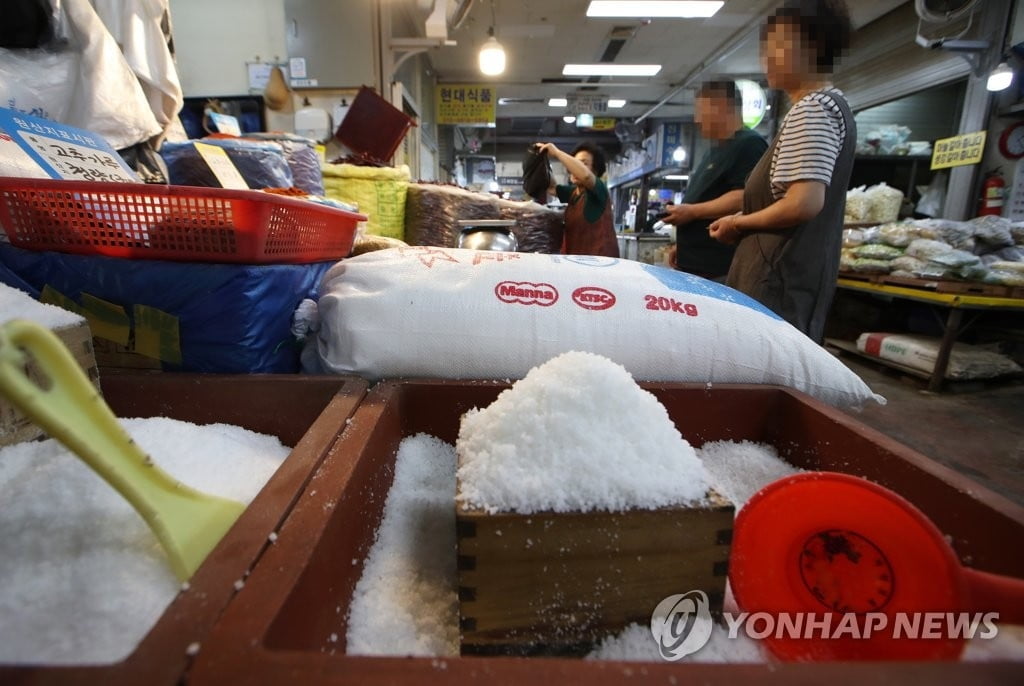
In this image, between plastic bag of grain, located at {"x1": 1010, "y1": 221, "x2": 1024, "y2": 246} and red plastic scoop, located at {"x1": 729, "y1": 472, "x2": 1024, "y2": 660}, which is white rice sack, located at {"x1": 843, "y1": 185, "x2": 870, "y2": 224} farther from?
red plastic scoop, located at {"x1": 729, "y1": 472, "x2": 1024, "y2": 660}

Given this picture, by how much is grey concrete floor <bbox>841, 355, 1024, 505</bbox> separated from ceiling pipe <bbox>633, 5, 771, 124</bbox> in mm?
3551

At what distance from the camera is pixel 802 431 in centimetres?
80

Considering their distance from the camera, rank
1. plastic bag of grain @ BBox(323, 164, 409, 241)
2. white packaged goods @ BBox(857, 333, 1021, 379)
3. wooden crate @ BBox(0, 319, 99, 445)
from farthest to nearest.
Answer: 1. white packaged goods @ BBox(857, 333, 1021, 379)
2. plastic bag of grain @ BBox(323, 164, 409, 241)
3. wooden crate @ BBox(0, 319, 99, 445)

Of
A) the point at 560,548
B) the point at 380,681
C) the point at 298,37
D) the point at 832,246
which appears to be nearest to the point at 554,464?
the point at 560,548

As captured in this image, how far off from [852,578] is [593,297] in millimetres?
596

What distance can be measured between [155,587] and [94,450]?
130 millimetres

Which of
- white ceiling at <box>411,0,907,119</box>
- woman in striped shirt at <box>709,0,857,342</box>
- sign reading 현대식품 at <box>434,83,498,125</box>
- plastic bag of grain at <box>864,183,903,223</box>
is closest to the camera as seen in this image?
woman in striped shirt at <box>709,0,857,342</box>

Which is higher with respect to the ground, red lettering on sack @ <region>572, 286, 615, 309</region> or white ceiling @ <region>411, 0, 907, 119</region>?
white ceiling @ <region>411, 0, 907, 119</region>

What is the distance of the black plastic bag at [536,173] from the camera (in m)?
3.10

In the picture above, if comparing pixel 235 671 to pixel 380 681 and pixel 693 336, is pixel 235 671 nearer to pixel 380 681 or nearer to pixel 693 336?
pixel 380 681

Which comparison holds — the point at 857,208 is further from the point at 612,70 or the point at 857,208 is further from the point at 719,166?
the point at 612,70

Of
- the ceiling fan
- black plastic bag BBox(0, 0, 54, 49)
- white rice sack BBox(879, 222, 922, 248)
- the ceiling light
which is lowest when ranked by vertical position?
white rice sack BBox(879, 222, 922, 248)

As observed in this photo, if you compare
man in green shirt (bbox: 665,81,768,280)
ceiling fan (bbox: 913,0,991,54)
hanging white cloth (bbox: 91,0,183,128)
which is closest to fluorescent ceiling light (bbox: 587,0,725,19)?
ceiling fan (bbox: 913,0,991,54)

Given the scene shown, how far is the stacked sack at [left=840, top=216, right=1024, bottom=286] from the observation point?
292 centimetres
